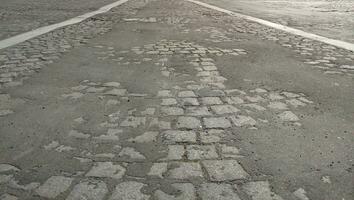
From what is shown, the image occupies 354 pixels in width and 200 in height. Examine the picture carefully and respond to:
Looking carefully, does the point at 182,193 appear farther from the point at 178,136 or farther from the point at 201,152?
the point at 178,136

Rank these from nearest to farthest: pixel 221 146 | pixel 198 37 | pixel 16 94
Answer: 1. pixel 221 146
2. pixel 16 94
3. pixel 198 37

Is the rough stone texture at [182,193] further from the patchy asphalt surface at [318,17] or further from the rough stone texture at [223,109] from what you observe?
the patchy asphalt surface at [318,17]

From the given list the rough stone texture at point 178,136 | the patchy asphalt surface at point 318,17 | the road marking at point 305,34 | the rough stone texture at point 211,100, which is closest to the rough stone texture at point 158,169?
the rough stone texture at point 178,136

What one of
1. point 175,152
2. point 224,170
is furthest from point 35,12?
point 224,170

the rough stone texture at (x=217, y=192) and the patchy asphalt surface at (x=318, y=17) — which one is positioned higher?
the rough stone texture at (x=217, y=192)

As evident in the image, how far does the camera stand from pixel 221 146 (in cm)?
426

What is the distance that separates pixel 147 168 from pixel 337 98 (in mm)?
3427

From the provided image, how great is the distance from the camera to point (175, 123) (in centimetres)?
486

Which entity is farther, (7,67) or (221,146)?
(7,67)

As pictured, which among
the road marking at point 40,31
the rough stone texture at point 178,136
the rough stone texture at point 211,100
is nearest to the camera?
the rough stone texture at point 178,136

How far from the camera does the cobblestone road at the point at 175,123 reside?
3.54 meters

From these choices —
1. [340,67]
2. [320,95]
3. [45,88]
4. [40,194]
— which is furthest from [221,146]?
[340,67]

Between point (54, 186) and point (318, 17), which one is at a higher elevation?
point (54, 186)

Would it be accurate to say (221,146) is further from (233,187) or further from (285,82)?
(285,82)
